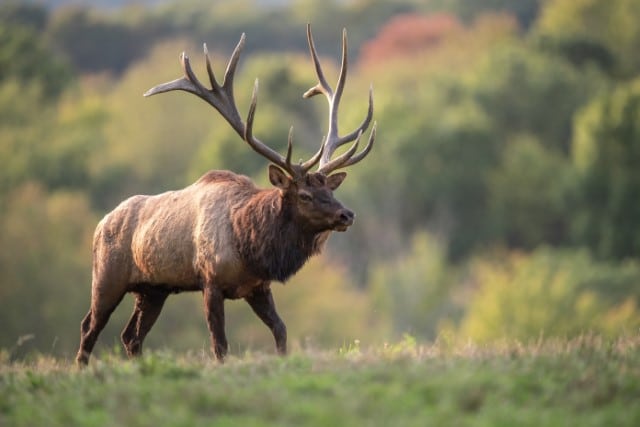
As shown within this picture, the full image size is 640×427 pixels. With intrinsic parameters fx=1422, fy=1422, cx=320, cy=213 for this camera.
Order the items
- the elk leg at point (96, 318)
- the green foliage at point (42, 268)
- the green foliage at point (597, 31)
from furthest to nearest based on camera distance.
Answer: the green foliage at point (597, 31)
the green foliage at point (42, 268)
the elk leg at point (96, 318)

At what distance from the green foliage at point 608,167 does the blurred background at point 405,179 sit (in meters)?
0.09

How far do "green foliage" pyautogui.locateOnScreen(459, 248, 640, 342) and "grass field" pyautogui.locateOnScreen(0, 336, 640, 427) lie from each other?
129 feet

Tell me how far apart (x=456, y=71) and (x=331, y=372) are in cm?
9832

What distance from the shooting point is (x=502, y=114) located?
Result: 3420 inches

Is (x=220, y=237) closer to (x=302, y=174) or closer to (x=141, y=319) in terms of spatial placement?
(x=302, y=174)

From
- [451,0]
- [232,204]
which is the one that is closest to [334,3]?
[451,0]

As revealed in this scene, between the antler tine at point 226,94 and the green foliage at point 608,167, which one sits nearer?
the antler tine at point 226,94

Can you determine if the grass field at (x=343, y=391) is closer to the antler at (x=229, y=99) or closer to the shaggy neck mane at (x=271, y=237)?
the shaggy neck mane at (x=271, y=237)

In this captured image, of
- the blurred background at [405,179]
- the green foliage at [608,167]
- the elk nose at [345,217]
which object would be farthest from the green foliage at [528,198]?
the elk nose at [345,217]

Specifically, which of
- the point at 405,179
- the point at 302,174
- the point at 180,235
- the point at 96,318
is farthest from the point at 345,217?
the point at 405,179

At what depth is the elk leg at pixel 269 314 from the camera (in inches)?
550

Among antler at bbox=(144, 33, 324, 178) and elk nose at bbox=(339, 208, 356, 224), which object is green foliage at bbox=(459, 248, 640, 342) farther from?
elk nose at bbox=(339, 208, 356, 224)

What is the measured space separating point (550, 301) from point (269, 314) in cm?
4290

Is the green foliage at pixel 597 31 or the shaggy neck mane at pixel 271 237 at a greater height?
the green foliage at pixel 597 31
